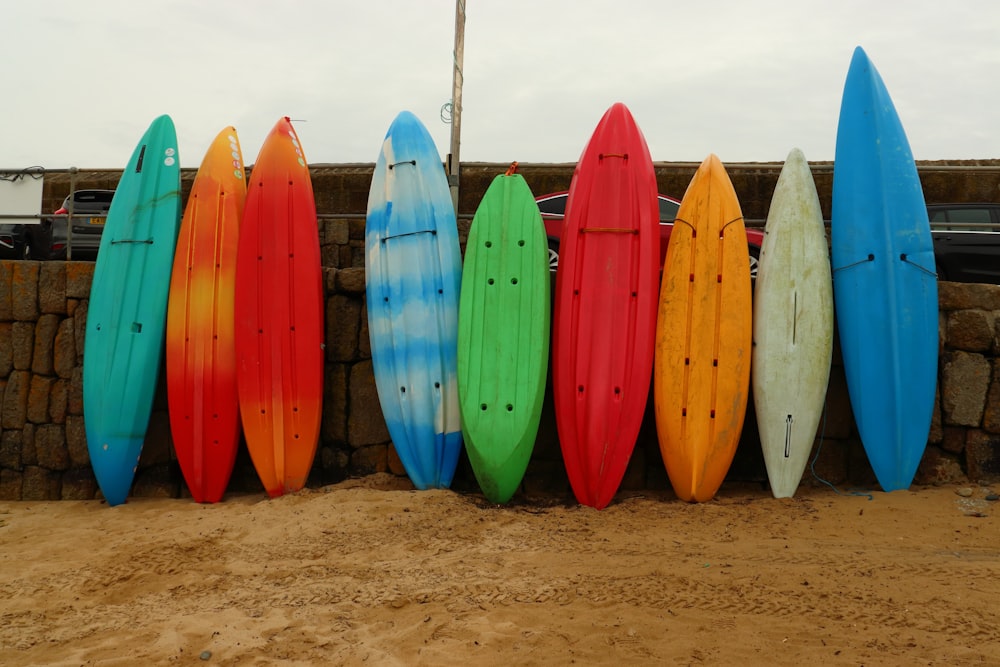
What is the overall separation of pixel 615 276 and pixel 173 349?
2.52 m

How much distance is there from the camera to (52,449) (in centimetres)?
532

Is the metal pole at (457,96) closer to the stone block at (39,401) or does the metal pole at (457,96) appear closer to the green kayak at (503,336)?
the green kayak at (503,336)

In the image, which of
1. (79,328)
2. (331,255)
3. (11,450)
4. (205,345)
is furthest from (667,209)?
(11,450)

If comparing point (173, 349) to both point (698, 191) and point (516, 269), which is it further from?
point (698, 191)

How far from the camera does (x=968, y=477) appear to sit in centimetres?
448

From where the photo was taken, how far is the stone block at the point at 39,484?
533cm

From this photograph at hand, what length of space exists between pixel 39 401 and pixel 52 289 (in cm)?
68

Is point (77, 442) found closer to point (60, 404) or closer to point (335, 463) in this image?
point (60, 404)

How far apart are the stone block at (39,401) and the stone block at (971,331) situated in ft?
16.7

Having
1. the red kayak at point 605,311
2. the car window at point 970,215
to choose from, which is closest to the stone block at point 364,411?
the red kayak at point 605,311

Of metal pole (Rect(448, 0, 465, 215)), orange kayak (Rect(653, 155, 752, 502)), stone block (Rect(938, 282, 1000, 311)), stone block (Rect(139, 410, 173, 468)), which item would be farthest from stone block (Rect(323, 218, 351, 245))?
stone block (Rect(938, 282, 1000, 311))

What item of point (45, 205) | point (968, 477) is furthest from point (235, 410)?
point (45, 205)

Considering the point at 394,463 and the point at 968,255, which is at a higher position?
the point at 968,255

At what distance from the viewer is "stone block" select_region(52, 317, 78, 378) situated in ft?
17.5
